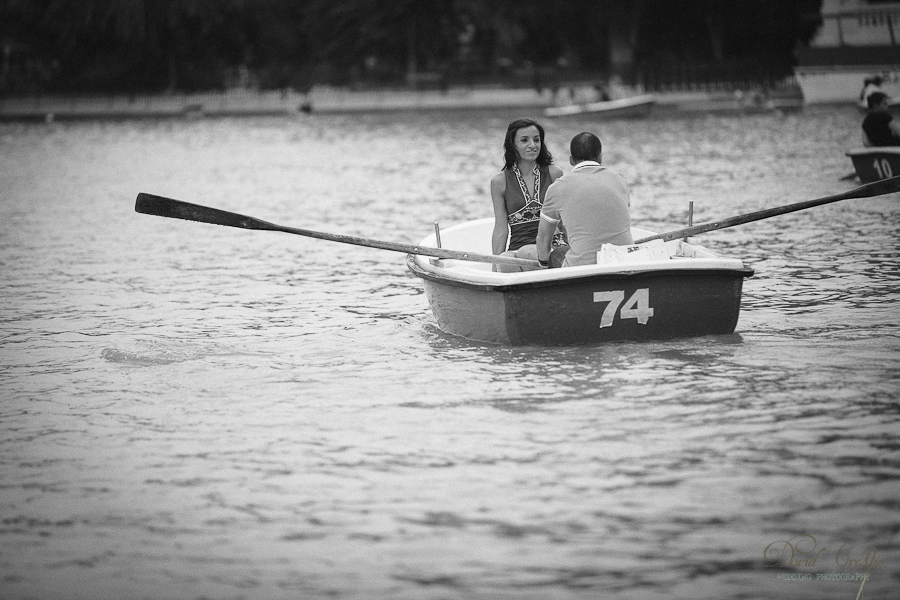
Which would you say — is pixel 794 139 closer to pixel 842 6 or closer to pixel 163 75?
pixel 842 6

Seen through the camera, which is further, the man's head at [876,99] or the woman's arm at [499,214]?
the man's head at [876,99]

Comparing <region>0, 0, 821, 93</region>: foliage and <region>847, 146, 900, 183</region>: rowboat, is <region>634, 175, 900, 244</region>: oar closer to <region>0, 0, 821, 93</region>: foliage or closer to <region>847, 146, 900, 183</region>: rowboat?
<region>847, 146, 900, 183</region>: rowboat

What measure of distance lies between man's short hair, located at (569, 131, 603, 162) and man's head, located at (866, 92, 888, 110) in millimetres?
9844

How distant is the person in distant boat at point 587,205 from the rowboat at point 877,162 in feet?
29.8

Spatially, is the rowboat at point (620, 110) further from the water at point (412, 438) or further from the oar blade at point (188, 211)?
→ the oar blade at point (188, 211)

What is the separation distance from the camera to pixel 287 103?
59844 millimetres

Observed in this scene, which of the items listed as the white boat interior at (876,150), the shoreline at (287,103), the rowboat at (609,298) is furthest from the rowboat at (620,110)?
the rowboat at (609,298)

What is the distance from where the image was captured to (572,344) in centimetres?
816

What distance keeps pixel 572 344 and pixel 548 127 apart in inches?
1307

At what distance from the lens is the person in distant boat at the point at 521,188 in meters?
8.48

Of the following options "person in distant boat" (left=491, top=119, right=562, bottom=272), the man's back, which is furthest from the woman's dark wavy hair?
the man's back

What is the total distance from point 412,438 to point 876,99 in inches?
477

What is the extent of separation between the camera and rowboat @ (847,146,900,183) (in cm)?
1602

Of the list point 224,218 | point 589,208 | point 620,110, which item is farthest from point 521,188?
point 620,110
